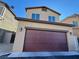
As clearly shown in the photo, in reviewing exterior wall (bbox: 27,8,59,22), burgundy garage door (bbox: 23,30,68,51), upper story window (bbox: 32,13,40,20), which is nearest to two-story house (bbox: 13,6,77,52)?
burgundy garage door (bbox: 23,30,68,51)

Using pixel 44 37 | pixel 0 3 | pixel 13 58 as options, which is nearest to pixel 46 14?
pixel 0 3

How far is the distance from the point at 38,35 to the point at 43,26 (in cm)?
113

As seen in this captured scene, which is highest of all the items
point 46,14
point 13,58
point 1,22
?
point 46,14

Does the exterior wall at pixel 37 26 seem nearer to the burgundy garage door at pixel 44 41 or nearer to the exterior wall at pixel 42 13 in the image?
the burgundy garage door at pixel 44 41

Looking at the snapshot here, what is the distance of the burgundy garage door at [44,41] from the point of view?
782cm

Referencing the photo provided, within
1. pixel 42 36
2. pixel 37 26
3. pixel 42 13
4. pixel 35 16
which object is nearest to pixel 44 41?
pixel 42 36

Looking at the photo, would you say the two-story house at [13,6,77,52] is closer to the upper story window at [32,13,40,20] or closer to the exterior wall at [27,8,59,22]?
the upper story window at [32,13,40,20]

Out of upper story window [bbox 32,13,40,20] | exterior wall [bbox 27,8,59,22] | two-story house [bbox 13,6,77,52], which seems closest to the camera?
two-story house [bbox 13,6,77,52]

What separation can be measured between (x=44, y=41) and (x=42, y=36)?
19.5 inches

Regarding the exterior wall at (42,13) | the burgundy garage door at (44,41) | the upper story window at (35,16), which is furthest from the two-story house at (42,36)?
the exterior wall at (42,13)

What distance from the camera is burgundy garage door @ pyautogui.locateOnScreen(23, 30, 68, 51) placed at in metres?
7.82

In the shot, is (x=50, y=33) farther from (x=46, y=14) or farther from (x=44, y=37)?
(x=46, y=14)

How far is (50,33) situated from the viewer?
8711 millimetres

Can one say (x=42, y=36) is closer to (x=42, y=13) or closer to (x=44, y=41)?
(x=44, y=41)
